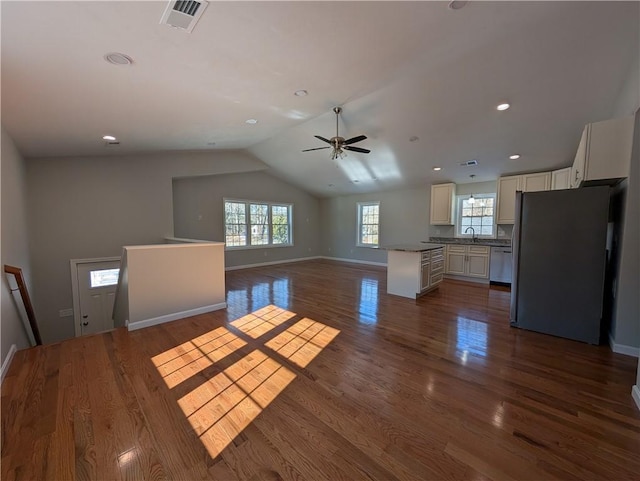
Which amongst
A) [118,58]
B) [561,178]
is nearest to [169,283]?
[118,58]

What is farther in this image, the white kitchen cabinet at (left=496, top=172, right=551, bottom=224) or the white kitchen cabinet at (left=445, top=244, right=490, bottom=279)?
the white kitchen cabinet at (left=445, top=244, right=490, bottom=279)

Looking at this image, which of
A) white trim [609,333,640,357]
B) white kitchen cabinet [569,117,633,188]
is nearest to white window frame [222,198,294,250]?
white kitchen cabinet [569,117,633,188]

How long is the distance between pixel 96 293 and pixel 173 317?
285cm

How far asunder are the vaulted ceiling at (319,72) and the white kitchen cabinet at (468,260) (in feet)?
6.86

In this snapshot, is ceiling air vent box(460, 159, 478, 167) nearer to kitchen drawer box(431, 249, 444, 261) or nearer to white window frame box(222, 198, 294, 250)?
kitchen drawer box(431, 249, 444, 261)

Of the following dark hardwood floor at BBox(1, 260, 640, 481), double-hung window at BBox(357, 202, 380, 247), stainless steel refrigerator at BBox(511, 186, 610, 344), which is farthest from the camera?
double-hung window at BBox(357, 202, 380, 247)

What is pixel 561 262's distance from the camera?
10.2 ft

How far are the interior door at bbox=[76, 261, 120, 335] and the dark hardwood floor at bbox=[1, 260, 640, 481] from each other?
2690 mm

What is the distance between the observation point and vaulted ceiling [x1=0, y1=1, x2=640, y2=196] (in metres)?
1.91

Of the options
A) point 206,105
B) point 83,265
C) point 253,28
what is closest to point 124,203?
point 83,265

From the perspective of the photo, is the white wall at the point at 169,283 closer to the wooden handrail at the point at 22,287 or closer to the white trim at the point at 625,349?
the wooden handrail at the point at 22,287

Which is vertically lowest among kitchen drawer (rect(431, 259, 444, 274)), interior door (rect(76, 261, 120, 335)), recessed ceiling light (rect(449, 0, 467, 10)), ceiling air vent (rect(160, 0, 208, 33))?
interior door (rect(76, 261, 120, 335))

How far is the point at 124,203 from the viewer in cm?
531

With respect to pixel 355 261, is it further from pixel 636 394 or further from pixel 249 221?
pixel 636 394
